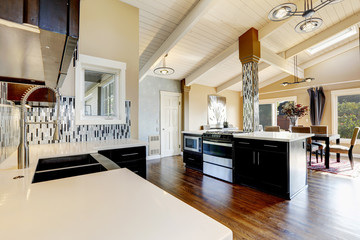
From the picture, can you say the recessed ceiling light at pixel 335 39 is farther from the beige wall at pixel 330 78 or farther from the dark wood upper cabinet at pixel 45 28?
the dark wood upper cabinet at pixel 45 28

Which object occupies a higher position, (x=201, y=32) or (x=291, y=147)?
(x=201, y=32)

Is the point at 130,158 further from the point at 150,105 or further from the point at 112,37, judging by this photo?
the point at 150,105

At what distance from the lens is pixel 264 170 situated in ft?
9.23

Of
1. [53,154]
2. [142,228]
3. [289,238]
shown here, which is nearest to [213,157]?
[289,238]

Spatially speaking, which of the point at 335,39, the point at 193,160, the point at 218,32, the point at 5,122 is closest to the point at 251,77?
the point at 218,32

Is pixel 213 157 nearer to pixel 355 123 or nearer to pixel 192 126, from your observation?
pixel 192 126

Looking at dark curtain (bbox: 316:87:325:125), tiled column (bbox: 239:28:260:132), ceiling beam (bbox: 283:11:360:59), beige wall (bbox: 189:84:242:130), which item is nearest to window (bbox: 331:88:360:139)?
dark curtain (bbox: 316:87:325:125)

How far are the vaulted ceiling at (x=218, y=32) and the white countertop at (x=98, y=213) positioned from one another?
293 cm

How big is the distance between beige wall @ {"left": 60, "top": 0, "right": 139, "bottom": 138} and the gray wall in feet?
7.38

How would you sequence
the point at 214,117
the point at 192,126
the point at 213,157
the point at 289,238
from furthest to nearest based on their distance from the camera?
the point at 214,117, the point at 192,126, the point at 213,157, the point at 289,238

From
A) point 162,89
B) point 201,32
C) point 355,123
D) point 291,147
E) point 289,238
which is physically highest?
point 201,32

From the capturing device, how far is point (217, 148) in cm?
349

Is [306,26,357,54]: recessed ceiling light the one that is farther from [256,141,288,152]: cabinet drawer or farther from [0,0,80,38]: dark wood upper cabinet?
[0,0,80,38]: dark wood upper cabinet

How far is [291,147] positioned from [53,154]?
297 centimetres
